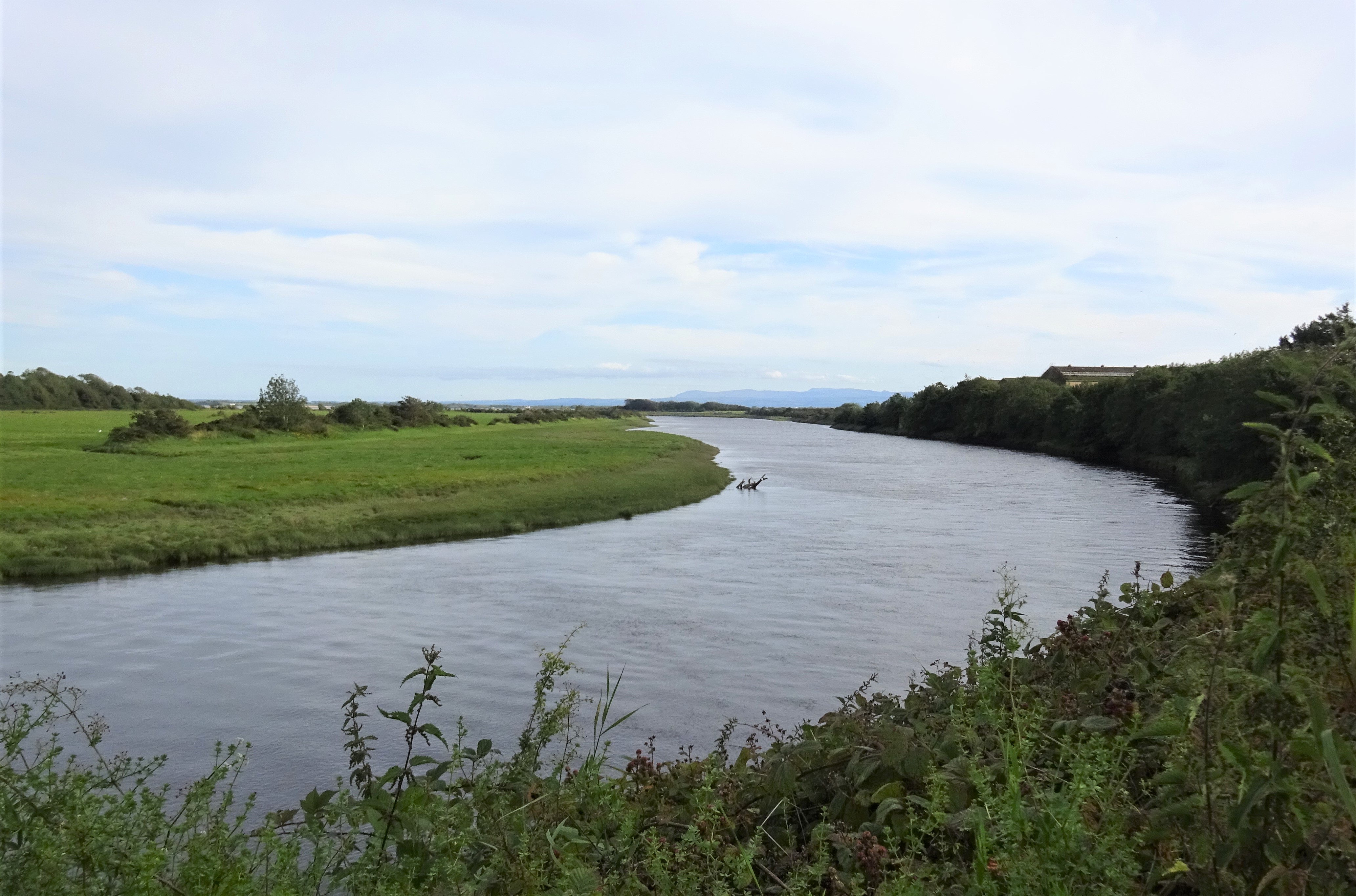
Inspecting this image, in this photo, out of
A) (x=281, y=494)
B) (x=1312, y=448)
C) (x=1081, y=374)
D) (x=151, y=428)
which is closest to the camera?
(x=1312, y=448)

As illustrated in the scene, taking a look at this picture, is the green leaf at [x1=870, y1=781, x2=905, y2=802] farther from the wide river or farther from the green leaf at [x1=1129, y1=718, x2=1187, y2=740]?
the wide river

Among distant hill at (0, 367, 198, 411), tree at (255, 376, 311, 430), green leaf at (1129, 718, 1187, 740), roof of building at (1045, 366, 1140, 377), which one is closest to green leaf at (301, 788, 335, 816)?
green leaf at (1129, 718, 1187, 740)

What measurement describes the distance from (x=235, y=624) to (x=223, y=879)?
680 inches

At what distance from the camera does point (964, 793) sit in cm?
455

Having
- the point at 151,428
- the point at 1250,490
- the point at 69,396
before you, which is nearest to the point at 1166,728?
the point at 1250,490

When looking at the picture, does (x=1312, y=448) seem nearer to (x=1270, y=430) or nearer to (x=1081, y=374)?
(x=1270, y=430)

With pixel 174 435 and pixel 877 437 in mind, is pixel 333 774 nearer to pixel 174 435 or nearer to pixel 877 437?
pixel 174 435

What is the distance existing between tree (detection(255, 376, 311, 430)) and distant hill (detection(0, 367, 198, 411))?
124ft

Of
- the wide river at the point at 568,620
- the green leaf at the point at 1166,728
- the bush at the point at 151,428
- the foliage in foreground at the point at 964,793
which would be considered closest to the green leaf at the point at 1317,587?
the foliage in foreground at the point at 964,793

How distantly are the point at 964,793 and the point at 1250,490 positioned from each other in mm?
2465

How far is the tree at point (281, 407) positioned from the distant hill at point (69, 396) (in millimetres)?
37853

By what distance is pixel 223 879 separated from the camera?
13.3 feet

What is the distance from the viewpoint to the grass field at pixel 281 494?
26.9 metres

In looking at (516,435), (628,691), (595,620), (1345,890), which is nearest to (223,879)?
(1345,890)
